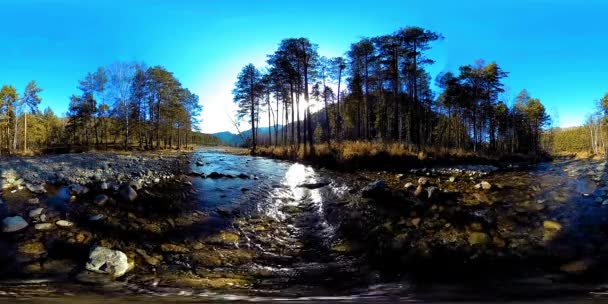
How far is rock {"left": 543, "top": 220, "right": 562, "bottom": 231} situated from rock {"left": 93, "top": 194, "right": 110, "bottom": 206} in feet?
34.2

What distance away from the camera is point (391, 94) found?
47781 millimetres

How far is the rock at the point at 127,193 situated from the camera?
9688 mm

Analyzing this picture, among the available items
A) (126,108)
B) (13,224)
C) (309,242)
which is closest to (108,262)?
(13,224)

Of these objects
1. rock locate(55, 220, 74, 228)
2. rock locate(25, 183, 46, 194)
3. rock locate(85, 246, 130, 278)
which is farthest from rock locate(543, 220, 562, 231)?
rock locate(25, 183, 46, 194)

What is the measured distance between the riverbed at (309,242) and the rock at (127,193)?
102 millimetres

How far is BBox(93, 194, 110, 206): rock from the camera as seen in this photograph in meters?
9.01

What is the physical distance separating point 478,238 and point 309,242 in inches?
134

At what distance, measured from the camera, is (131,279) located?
5.33 meters

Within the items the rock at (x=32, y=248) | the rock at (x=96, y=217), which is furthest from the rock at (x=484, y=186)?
the rock at (x=32, y=248)

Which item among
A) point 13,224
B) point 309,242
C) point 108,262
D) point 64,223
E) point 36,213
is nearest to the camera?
point 108,262

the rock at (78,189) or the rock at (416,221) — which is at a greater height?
the rock at (78,189)

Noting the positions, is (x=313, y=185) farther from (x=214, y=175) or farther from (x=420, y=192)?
(x=214, y=175)

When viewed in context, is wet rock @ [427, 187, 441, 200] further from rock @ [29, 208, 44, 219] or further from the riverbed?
rock @ [29, 208, 44, 219]

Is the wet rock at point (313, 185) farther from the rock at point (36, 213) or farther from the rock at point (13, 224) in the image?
the rock at point (13, 224)
